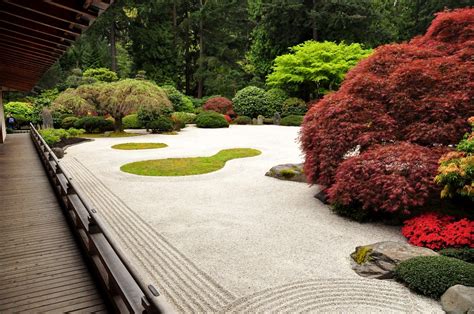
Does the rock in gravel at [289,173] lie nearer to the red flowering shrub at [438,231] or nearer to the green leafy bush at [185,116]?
the red flowering shrub at [438,231]

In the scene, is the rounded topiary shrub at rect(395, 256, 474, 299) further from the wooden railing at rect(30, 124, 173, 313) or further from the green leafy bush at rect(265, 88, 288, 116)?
the green leafy bush at rect(265, 88, 288, 116)

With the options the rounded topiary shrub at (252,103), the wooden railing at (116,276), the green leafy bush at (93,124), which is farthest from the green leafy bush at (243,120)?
the wooden railing at (116,276)

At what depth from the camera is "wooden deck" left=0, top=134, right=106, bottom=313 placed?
355cm

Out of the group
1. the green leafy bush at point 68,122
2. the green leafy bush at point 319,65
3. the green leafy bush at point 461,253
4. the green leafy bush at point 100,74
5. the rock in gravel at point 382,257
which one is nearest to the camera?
the rock in gravel at point 382,257

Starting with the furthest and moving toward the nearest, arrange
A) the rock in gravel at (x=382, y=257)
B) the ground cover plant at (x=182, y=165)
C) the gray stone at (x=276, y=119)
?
the gray stone at (x=276, y=119)
the ground cover plant at (x=182, y=165)
the rock in gravel at (x=382, y=257)

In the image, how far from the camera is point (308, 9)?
35.3 m

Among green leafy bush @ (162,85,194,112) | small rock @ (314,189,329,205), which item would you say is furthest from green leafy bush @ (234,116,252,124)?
small rock @ (314,189,329,205)

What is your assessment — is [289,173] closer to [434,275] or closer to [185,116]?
[434,275]

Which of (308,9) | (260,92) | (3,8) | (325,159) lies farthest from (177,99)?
(3,8)

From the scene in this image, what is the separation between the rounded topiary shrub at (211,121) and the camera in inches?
1054

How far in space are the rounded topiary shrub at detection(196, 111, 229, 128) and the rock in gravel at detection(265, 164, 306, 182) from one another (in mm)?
16221

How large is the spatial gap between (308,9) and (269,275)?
35.9 m

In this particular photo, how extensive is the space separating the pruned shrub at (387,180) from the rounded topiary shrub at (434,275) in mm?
1572

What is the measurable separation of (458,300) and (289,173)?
688 cm
